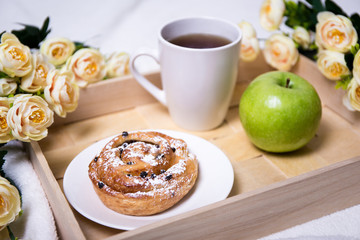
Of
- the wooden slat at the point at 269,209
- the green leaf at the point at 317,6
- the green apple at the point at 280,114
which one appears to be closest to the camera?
Answer: the wooden slat at the point at 269,209

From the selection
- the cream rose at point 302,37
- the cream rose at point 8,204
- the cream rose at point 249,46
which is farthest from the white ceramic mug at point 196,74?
the cream rose at point 8,204

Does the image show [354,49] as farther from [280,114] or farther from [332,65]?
[280,114]

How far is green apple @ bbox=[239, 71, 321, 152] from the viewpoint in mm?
921

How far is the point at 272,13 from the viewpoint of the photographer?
3.95ft

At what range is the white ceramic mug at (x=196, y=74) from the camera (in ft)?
3.20

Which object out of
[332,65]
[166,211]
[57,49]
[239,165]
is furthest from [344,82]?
[57,49]

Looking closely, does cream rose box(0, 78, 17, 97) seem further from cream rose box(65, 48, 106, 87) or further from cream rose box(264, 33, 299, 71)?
cream rose box(264, 33, 299, 71)

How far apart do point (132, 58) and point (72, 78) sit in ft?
0.49

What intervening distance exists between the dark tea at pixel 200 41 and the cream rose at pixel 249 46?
115 mm

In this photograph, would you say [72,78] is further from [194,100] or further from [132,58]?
[194,100]

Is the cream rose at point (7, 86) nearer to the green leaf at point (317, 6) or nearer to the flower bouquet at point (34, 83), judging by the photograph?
the flower bouquet at point (34, 83)

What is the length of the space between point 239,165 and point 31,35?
0.56m

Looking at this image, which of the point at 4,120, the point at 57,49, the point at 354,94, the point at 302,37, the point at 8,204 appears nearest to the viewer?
the point at 8,204

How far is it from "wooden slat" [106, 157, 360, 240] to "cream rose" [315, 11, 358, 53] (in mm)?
Result: 336
